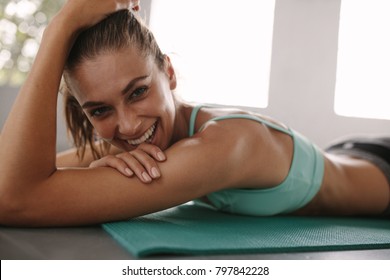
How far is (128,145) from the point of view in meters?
1.15

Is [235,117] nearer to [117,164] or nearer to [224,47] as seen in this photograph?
[117,164]

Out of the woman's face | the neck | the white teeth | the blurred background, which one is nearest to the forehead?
the woman's face

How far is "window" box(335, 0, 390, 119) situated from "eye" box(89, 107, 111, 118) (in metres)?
2.36

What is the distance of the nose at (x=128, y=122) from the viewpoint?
103cm

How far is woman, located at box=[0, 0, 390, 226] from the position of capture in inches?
34.1

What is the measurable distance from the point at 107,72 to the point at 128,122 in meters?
0.13

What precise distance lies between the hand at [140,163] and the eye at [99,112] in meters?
0.15

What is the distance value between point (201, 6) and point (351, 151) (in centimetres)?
157

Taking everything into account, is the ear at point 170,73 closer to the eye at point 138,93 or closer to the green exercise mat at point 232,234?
the eye at point 138,93

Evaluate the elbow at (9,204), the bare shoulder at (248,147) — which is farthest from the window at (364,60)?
the elbow at (9,204)
